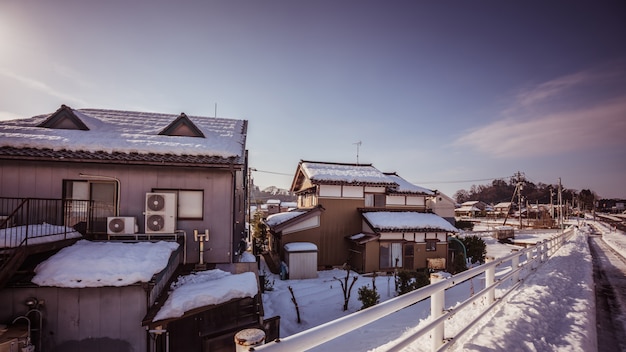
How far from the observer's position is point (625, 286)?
923 cm

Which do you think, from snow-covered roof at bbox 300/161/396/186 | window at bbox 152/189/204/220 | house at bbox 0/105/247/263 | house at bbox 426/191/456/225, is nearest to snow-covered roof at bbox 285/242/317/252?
snow-covered roof at bbox 300/161/396/186

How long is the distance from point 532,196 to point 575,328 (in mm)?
131013

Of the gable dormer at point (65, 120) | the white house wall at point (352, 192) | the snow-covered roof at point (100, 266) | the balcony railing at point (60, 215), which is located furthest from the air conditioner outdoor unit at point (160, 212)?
the white house wall at point (352, 192)

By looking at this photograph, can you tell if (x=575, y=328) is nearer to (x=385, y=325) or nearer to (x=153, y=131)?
(x=385, y=325)

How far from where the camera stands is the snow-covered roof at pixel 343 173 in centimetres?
2153

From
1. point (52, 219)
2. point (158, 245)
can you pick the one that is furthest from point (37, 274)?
point (52, 219)

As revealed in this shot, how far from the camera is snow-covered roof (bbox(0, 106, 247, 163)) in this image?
9.39 meters

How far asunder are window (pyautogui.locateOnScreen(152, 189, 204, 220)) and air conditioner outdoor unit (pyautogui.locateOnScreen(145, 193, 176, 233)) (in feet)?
1.71

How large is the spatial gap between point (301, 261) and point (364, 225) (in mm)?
6070

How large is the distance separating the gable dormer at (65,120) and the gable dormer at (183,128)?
10.4ft

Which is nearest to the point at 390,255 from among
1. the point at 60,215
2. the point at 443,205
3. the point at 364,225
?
the point at 364,225

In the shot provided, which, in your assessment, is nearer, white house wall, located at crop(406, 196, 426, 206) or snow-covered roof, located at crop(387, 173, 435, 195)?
snow-covered roof, located at crop(387, 173, 435, 195)

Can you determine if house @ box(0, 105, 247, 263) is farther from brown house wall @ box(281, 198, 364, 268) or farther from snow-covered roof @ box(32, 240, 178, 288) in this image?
brown house wall @ box(281, 198, 364, 268)

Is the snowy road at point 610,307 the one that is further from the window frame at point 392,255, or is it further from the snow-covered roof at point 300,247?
the snow-covered roof at point 300,247
